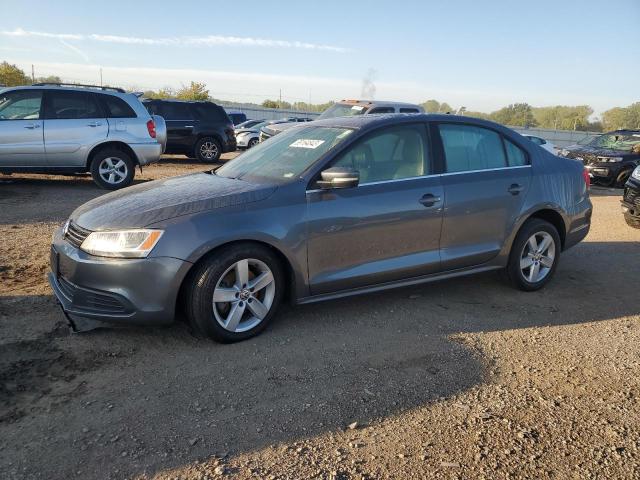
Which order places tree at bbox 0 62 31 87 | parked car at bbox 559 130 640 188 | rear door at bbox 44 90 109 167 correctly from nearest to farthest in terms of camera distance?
rear door at bbox 44 90 109 167, parked car at bbox 559 130 640 188, tree at bbox 0 62 31 87

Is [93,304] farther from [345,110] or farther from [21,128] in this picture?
[345,110]

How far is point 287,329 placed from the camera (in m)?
4.14

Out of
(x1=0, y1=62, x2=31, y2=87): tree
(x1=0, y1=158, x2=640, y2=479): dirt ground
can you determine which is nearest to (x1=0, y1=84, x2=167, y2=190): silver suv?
(x1=0, y1=158, x2=640, y2=479): dirt ground

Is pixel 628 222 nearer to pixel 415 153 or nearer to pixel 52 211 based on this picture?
pixel 415 153

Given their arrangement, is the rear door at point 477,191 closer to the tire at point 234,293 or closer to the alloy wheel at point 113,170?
the tire at point 234,293

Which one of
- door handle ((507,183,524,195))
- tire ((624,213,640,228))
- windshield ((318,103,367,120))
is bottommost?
tire ((624,213,640,228))

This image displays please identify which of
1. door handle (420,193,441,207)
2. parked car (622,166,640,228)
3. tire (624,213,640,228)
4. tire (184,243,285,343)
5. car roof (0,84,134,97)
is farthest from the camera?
car roof (0,84,134,97)

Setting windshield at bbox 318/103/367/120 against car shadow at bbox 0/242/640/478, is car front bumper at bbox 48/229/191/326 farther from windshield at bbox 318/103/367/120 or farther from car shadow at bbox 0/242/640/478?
windshield at bbox 318/103/367/120

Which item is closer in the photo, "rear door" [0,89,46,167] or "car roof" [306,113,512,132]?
"car roof" [306,113,512,132]

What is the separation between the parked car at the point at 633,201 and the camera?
8305mm

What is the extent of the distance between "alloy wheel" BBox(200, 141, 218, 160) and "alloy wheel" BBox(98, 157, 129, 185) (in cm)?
633

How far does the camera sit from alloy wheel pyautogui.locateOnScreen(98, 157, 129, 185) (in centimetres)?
995

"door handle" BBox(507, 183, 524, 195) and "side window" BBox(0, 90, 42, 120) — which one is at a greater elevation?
"side window" BBox(0, 90, 42, 120)

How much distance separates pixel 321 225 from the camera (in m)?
4.00
